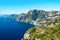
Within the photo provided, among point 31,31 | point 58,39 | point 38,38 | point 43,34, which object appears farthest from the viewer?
point 31,31

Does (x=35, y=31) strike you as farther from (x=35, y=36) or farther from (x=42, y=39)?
(x=42, y=39)

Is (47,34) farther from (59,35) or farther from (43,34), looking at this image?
(59,35)

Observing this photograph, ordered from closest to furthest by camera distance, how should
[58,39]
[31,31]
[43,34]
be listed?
[58,39]
[43,34]
[31,31]

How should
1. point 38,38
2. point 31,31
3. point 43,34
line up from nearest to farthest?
1. point 38,38
2. point 43,34
3. point 31,31

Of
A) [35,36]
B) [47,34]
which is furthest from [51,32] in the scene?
[35,36]

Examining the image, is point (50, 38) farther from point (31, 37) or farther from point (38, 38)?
point (31, 37)

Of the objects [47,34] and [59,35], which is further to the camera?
[47,34]

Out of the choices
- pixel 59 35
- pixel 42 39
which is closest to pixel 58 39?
pixel 59 35

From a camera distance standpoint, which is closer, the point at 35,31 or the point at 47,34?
the point at 47,34
